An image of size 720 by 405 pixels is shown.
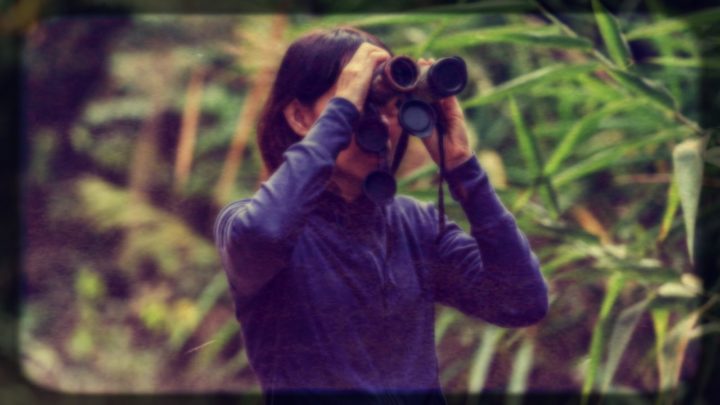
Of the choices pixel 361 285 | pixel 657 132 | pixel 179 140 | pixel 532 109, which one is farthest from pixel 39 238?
pixel 657 132

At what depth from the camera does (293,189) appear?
71cm

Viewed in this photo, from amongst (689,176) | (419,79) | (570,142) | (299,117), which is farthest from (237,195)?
(689,176)

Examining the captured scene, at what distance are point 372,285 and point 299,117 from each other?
0.51 feet

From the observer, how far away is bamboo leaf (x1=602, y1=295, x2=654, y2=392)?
868mm

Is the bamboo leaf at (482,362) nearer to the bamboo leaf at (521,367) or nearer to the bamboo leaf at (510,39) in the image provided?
the bamboo leaf at (521,367)

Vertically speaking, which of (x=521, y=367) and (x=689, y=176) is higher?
(x=689, y=176)

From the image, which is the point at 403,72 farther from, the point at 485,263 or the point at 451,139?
the point at 485,263

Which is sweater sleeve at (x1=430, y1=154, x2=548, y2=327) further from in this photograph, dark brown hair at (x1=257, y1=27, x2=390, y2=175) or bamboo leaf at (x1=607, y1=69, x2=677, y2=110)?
bamboo leaf at (x1=607, y1=69, x2=677, y2=110)

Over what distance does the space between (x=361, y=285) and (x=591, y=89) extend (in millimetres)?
Result: 333

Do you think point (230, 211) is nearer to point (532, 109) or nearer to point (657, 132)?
point (532, 109)

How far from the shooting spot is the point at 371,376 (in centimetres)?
80

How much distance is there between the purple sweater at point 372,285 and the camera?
2.51 ft

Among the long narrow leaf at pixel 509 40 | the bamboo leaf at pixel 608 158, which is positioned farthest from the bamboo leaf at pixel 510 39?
the bamboo leaf at pixel 608 158

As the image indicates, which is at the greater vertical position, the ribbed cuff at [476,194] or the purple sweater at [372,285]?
the ribbed cuff at [476,194]
